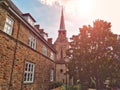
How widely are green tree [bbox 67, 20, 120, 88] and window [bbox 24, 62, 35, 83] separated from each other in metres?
7.92

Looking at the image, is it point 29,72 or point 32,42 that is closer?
point 29,72

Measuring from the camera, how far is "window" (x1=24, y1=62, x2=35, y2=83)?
48.6 ft

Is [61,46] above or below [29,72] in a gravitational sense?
above

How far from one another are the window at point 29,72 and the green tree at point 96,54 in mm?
7922

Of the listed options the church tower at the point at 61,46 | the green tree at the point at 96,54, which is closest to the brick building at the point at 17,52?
the green tree at the point at 96,54

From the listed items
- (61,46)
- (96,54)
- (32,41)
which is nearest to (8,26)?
(32,41)

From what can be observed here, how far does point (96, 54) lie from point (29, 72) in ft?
33.9

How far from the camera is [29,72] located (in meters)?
15.5

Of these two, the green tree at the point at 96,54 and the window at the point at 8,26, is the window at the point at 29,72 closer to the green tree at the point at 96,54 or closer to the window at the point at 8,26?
the window at the point at 8,26

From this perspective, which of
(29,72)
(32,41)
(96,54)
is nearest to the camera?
(29,72)

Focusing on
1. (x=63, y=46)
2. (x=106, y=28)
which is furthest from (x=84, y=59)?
(x=63, y=46)

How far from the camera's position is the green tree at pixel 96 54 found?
19672mm

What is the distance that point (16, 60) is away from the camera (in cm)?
1270

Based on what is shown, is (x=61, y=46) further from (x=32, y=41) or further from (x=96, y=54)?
(x=32, y=41)
